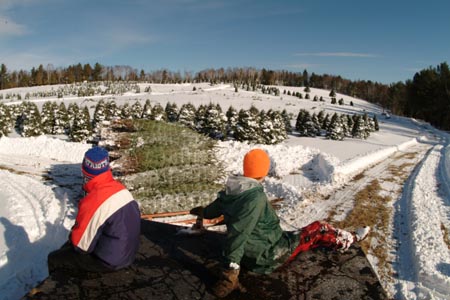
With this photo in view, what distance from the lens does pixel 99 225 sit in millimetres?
2879

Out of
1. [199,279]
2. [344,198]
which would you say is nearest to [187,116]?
[344,198]

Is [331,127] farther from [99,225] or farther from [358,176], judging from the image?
[99,225]

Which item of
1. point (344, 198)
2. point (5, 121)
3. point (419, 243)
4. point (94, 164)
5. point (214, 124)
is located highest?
point (94, 164)

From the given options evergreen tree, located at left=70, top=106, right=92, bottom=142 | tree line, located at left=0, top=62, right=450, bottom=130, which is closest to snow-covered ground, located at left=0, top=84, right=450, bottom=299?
evergreen tree, located at left=70, top=106, right=92, bottom=142

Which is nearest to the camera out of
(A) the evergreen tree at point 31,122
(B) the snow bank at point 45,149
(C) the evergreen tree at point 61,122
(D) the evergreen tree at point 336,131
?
(B) the snow bank at point 45,149

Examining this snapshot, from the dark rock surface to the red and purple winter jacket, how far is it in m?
0.21

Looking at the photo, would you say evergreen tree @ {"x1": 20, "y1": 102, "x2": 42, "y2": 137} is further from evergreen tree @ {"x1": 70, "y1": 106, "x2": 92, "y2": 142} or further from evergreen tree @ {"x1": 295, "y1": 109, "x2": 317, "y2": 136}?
evergreen tree @ {"x1": 295, "y1": 109, "x2": 317, "y2": 136}

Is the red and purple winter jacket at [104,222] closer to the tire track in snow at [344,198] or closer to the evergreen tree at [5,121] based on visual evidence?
the tire track in snow at [344,198]

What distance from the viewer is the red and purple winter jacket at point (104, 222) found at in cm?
286

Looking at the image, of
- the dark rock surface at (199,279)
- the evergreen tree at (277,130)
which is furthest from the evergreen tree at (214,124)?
the dark rock surface at (199,279)

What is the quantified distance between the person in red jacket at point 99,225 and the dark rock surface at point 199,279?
0.13 meters

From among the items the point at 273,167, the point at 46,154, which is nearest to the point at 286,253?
the point at 273,167

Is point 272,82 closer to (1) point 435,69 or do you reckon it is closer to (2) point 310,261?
(1) point 435,69

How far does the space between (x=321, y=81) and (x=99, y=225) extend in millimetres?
119844
